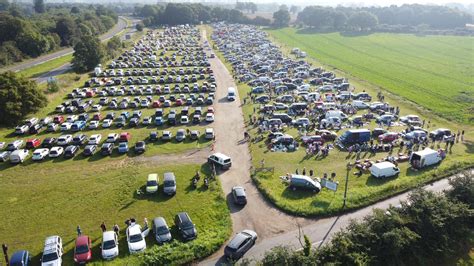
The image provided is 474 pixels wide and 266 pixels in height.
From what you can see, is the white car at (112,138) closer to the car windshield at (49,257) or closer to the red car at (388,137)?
the car windshield at (49,257)

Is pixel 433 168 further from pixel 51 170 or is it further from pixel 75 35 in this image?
pixel 75 35

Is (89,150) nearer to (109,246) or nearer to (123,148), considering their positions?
(123,148)

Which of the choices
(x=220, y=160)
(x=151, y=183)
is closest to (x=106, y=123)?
(x=151, y=183)

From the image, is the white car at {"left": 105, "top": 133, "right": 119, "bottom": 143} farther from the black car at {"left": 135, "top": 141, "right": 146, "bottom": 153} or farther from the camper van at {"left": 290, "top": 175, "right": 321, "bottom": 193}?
the camper van at {"left": 290, "top": 175, "right": 321, "bottom": 193}

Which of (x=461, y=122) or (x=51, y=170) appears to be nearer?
(x=51, y=170)

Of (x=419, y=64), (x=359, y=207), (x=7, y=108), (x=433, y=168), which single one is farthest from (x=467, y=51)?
(x=7, y=108)
